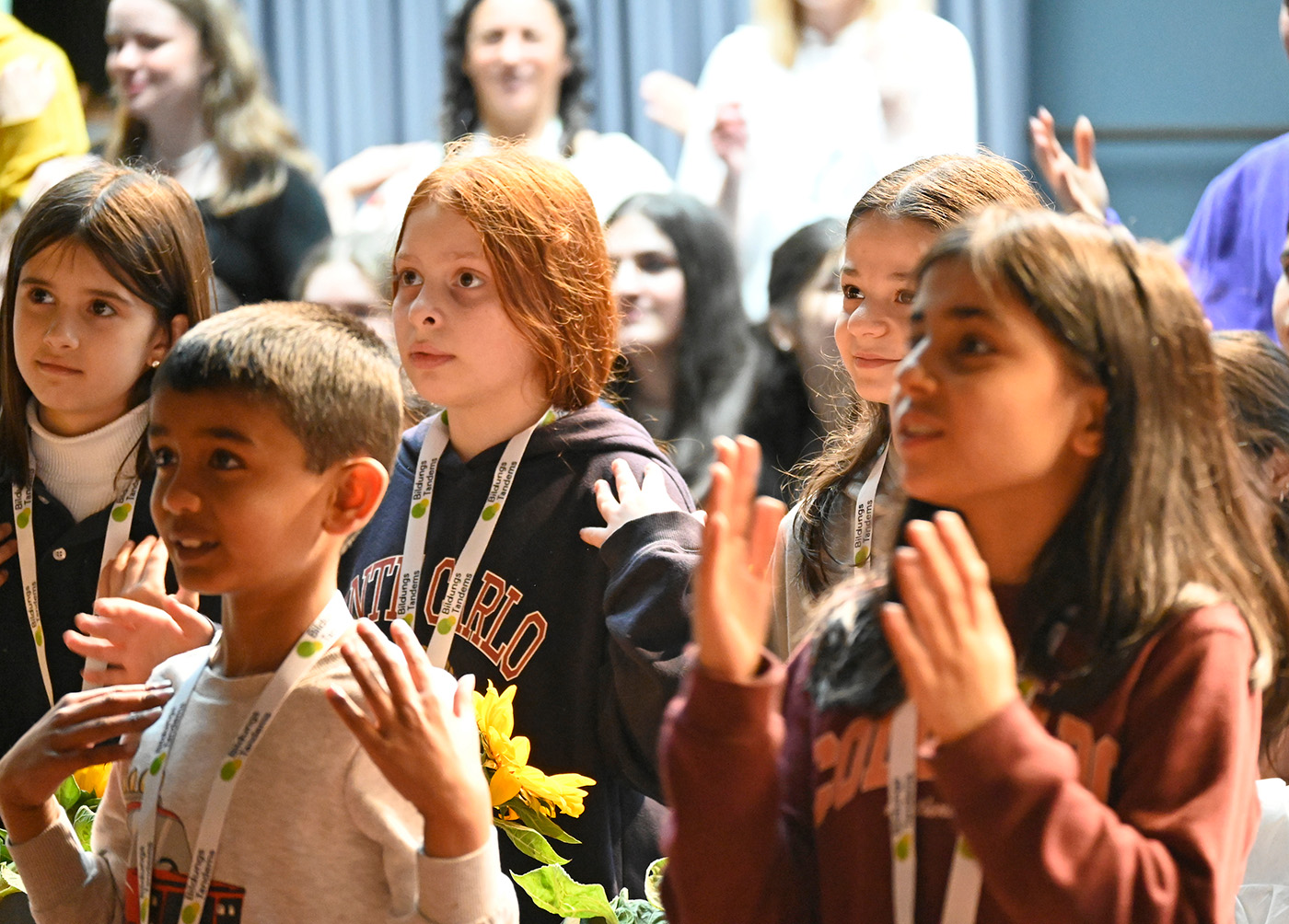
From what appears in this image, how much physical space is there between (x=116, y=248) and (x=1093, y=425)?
176cm

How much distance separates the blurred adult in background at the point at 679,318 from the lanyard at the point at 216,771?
3008mm

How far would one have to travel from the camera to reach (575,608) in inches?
90.7

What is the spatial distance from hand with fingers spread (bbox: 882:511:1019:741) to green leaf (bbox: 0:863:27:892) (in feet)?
4.56

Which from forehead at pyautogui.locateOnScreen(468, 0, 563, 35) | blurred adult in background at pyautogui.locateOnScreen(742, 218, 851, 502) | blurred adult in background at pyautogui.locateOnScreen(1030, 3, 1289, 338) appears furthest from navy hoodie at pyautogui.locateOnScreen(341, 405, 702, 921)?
Answer: forehead at pyautogui.locateOnScreen(468, 0, 563, 35)

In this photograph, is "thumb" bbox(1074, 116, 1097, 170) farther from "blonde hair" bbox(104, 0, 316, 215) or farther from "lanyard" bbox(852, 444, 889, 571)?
"blonde hair" bbox(104, 0, 316, 215)

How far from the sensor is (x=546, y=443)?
94.4 inches

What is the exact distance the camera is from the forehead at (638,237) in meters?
4.77

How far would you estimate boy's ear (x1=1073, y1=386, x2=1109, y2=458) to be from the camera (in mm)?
1394

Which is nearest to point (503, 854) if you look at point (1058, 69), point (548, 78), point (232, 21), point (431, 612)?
point (431, 612)

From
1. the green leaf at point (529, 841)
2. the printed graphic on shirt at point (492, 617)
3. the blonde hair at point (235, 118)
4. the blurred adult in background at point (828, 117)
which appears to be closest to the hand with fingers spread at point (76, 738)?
the green leaf at point (529, 841)

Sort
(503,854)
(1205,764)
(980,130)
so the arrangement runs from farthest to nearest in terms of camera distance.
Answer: (980,130) → (503,854) → (1205,764)

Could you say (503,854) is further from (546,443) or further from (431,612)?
(546,443)

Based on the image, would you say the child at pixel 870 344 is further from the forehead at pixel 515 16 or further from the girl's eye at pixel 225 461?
the forehead at pixel 515 16

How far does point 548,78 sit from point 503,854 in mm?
3525
